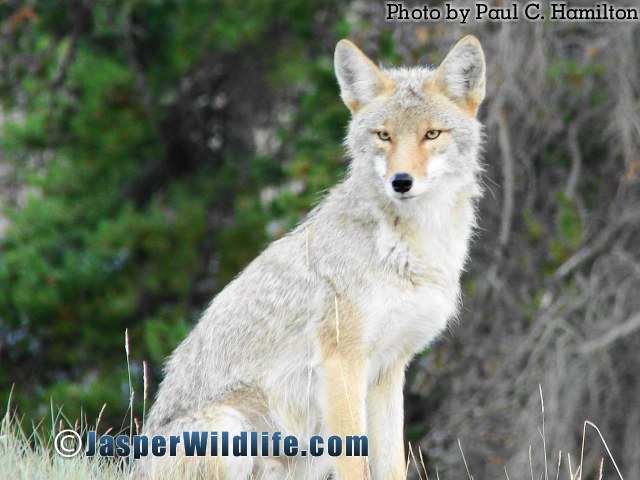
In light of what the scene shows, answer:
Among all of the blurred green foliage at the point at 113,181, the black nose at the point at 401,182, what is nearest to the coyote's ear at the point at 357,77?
the black nose at the point at 401,182

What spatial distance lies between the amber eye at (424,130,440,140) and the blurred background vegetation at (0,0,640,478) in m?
2.92

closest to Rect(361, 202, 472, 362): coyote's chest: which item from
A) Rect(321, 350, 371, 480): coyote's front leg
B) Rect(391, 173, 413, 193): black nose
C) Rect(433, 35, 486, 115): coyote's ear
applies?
Rect(321, 350, 371, 480): coyote's front leg

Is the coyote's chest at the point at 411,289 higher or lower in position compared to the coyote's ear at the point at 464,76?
lower

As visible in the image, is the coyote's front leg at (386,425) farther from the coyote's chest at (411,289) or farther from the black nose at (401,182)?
the black nose at (401,182)

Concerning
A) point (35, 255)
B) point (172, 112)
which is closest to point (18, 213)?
point (35, 255)

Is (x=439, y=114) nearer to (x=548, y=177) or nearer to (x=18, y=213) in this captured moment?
(x=548, y=177)

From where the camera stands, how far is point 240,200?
1395 centimetres

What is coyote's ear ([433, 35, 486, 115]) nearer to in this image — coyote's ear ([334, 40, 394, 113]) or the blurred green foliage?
coyote's ear ([334, 40, 394, 113])

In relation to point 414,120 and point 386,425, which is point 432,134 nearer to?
point 414,120

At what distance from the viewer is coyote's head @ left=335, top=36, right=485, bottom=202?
17.9ft

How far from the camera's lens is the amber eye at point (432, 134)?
5.54 m

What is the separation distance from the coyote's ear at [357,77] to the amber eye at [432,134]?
432 millimetres

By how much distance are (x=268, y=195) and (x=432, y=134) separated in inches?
381

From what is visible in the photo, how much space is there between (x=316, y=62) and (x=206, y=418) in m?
7.91
